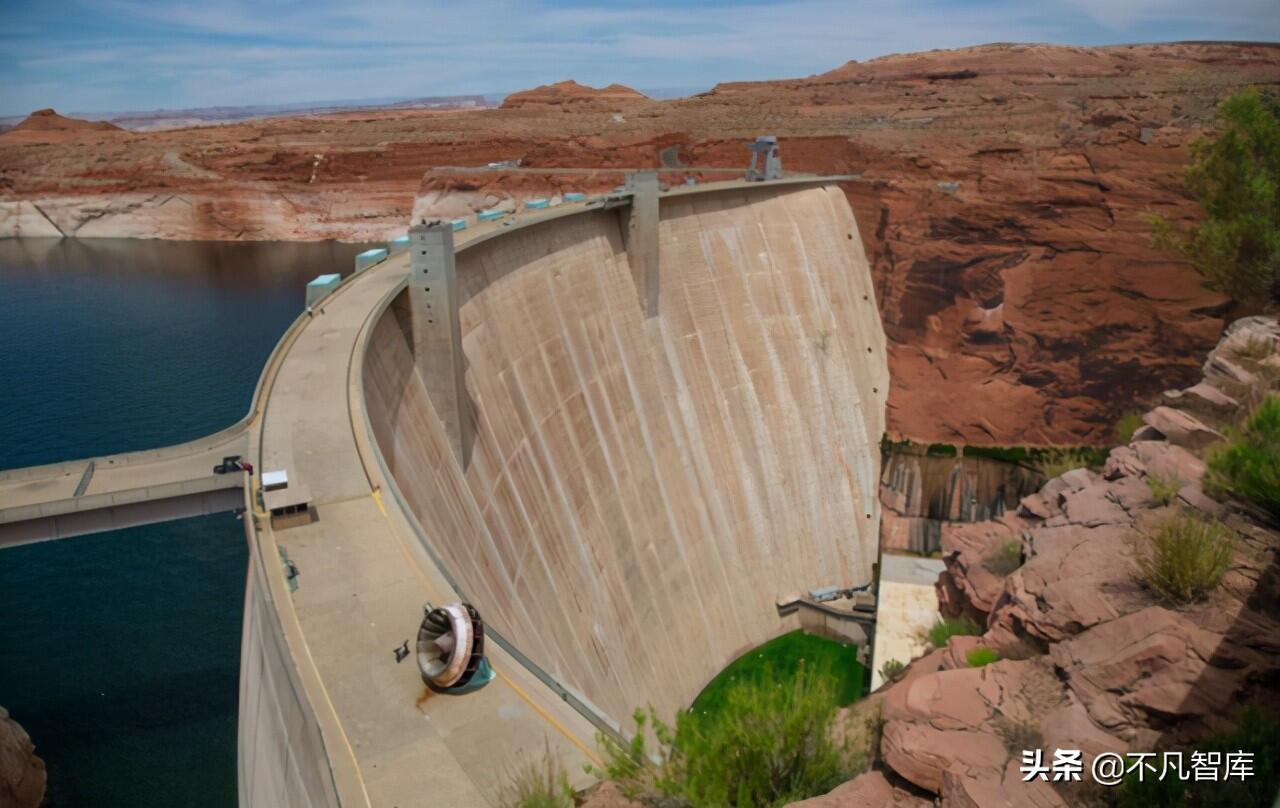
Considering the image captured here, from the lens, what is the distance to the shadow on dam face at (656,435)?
1636 centimetres

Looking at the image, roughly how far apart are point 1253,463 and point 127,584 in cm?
2428

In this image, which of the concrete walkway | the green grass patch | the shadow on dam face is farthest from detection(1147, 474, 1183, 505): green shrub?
the green grass patch

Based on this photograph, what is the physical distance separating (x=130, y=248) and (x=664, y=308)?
182 feet

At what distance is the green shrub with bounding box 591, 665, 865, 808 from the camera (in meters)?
6.65

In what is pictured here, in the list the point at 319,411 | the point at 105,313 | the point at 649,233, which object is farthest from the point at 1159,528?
the point at 105,313

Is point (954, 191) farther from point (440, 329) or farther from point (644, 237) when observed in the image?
point (440, 329)

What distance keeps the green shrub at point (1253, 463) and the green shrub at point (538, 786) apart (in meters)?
7.84

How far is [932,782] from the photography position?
6430mm

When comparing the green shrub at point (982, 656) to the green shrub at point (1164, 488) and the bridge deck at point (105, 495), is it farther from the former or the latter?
the bridge deck at point (105, 495)

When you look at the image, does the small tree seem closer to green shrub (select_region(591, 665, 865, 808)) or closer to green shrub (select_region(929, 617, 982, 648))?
green shrub (select_region(929, 617, 982, 648))

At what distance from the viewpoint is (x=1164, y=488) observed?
414 inches

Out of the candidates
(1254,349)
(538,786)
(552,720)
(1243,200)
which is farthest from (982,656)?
(1243,200)

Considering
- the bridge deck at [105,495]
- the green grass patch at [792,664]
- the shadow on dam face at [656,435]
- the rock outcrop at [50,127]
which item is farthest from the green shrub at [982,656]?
the rock outcrop at [50,127]

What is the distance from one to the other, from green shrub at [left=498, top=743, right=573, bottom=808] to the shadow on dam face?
512 centimetres
